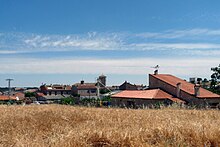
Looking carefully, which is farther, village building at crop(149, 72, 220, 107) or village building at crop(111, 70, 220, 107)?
village building at crop(149, 72, 220, 107)

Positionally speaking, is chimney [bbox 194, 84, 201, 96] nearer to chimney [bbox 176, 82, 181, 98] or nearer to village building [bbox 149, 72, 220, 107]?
village building [bbox 149, 72, 220, 107]

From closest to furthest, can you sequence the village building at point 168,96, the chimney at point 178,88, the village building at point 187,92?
the village building at point 168,96 → the village building at point 187,92 → the chimney at point 178,88

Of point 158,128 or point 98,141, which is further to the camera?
point 158,128

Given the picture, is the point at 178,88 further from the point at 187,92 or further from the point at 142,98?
the point at 142,98

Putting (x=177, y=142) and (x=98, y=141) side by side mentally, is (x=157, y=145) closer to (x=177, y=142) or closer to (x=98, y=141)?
(x=177, y=142)

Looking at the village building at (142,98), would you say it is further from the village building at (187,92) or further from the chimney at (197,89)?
the chimney at (197,89)

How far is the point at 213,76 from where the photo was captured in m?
33.2

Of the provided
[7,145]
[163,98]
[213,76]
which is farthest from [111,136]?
[213,76]

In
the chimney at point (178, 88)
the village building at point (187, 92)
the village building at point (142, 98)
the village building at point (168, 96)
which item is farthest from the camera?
the chimney at point (178, 88)

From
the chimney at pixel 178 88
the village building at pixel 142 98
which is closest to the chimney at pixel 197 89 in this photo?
the chimney at pixel 178 88

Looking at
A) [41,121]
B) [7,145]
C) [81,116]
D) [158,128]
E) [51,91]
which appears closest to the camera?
[7,145]

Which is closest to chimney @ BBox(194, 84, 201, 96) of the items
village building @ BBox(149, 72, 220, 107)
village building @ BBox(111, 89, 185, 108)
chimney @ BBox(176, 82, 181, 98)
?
village building @ BBox(149, 72, 220, 107)

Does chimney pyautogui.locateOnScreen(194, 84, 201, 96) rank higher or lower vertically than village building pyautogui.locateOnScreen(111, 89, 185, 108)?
higher

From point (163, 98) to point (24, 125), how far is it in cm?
1902
